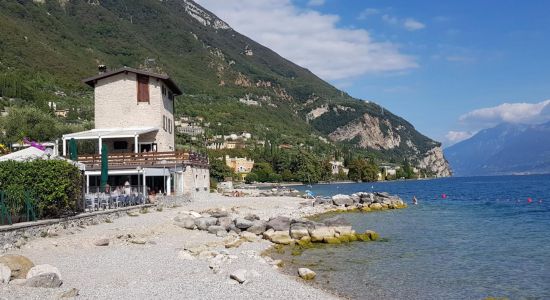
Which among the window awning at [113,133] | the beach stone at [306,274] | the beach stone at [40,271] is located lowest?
the beach stone at [306,274]

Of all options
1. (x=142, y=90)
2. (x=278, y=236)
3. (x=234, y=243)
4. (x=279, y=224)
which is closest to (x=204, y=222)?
(x=279, y=224)

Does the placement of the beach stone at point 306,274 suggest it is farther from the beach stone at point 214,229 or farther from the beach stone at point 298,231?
the beach stone at point 214,229

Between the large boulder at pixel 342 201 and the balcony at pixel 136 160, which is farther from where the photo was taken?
the large boulder at pixel 342 201

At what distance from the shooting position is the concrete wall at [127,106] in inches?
1547

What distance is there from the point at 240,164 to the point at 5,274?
127 m

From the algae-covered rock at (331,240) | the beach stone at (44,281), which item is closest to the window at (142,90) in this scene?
the algae-covered rock at (331,240)

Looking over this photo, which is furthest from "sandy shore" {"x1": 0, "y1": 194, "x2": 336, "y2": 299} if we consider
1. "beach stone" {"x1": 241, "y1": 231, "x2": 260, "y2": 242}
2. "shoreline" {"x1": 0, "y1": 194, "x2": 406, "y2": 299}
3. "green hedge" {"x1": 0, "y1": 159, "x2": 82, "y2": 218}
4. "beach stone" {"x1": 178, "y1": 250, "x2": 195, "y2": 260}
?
"green hedge" {"x1": 0, "y1": 159, "x2": 82, "y2": 218}

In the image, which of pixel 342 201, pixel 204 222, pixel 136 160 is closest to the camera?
pixel 204 222

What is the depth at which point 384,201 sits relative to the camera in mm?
49531

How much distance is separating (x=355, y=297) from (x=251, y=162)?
128 meters

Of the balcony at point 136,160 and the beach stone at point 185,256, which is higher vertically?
the balcony at point 136,160

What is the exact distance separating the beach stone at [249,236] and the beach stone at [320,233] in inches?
100

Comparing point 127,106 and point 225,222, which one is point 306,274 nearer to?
point 225,222

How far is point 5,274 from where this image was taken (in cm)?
1166
